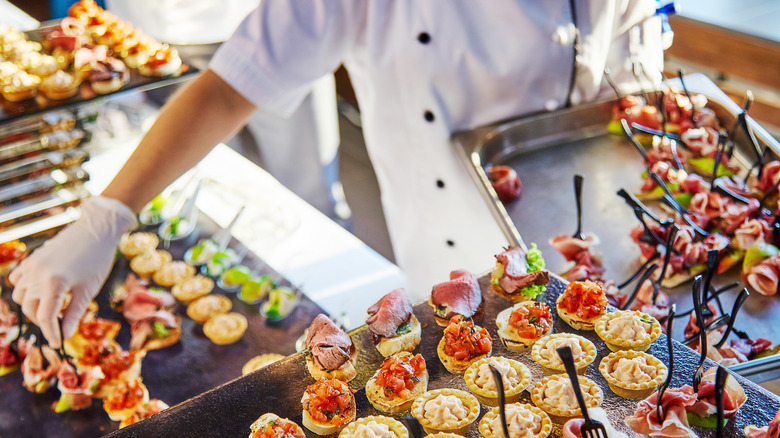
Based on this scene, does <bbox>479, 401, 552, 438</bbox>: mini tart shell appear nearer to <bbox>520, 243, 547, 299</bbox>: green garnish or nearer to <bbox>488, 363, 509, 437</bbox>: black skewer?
<bbox>488, 363, 509, 437</bbox>: black skewer

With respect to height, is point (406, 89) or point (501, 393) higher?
point (501, 393)

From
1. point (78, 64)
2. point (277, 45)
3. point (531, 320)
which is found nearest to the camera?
point (531, 320)

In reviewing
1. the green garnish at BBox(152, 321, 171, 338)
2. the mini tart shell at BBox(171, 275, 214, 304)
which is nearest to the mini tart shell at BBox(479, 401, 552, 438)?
the green garnish at BBox(152, 321, 171, 338)

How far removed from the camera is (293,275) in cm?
247

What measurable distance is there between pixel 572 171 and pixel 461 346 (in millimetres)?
1076

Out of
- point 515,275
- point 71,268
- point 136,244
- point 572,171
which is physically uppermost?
point 515,275

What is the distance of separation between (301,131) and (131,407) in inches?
121

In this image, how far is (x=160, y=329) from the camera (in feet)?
7.28

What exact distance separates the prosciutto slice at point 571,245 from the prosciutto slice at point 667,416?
573mm

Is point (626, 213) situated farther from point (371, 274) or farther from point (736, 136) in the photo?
point (371, 274)

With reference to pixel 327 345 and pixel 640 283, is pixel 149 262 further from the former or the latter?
pixel 640 283

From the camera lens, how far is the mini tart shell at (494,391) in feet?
4.21

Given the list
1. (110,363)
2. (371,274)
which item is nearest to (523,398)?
(371,274)

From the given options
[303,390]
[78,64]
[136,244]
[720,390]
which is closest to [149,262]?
[136,244]
